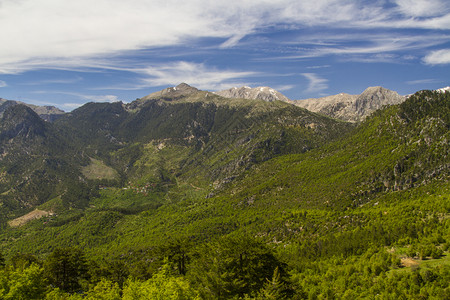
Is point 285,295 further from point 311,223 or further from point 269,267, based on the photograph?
point 311,223

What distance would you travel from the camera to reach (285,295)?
57.0 m

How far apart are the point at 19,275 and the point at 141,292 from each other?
97.0 ft

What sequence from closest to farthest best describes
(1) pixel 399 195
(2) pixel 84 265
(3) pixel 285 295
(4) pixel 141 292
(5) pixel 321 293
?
(4) pixel 141 292 → (3) pixel 285 295 → (5) pixel 321 293 → (2) pixel 84 265 → (1) pixel 399 195

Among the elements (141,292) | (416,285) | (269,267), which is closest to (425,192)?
(416,285)

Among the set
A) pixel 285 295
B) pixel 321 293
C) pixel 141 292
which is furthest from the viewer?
pixel 321 293

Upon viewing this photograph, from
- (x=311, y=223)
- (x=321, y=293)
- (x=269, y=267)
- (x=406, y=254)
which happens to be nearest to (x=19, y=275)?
(x=269, y=267)

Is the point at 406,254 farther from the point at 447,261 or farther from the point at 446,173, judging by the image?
the point at 446,173

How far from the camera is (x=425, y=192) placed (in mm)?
157500

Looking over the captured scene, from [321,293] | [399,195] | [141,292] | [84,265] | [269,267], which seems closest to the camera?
[141,292]

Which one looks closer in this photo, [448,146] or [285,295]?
[285,295]

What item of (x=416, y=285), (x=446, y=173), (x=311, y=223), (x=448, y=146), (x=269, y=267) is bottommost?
(x=311, y=223)

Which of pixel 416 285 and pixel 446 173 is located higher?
pixel 446 173

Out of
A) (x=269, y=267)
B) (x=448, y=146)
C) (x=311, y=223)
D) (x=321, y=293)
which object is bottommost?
(x=311, y=223)

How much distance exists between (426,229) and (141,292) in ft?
337
